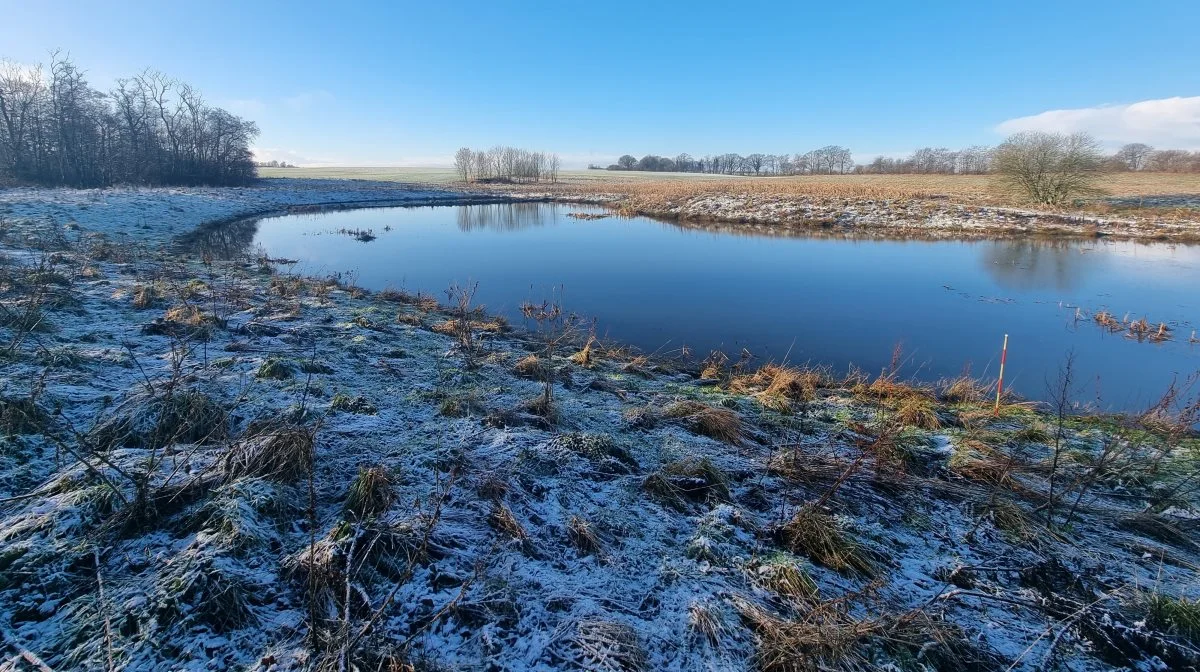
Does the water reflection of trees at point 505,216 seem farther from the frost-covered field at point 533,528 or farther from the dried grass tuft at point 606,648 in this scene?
the dried grass tuft at point 606,648

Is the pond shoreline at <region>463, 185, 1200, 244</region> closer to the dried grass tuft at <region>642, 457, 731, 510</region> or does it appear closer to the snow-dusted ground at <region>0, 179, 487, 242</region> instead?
the snow-dusted ground at <region>0, 179, 487, 242</region>

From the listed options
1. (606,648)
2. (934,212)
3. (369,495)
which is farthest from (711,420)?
(934,212)

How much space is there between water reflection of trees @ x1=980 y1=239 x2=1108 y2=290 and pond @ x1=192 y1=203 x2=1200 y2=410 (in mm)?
75

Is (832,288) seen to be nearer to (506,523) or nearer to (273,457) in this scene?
(506,523)

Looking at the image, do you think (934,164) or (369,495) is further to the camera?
(934,164)

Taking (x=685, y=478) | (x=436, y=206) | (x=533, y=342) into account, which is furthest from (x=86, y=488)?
(x=436, y=206)

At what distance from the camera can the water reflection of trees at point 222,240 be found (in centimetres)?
1783

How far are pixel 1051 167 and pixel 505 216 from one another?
35324 mm

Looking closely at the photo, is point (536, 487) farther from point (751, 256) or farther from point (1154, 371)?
point (751, 256)

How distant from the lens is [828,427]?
604 cm

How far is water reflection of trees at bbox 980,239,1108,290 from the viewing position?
15.8m

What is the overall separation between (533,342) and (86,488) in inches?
284

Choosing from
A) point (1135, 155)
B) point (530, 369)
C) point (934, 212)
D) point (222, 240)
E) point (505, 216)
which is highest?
point (1135, 155)

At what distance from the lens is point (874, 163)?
9762cm
